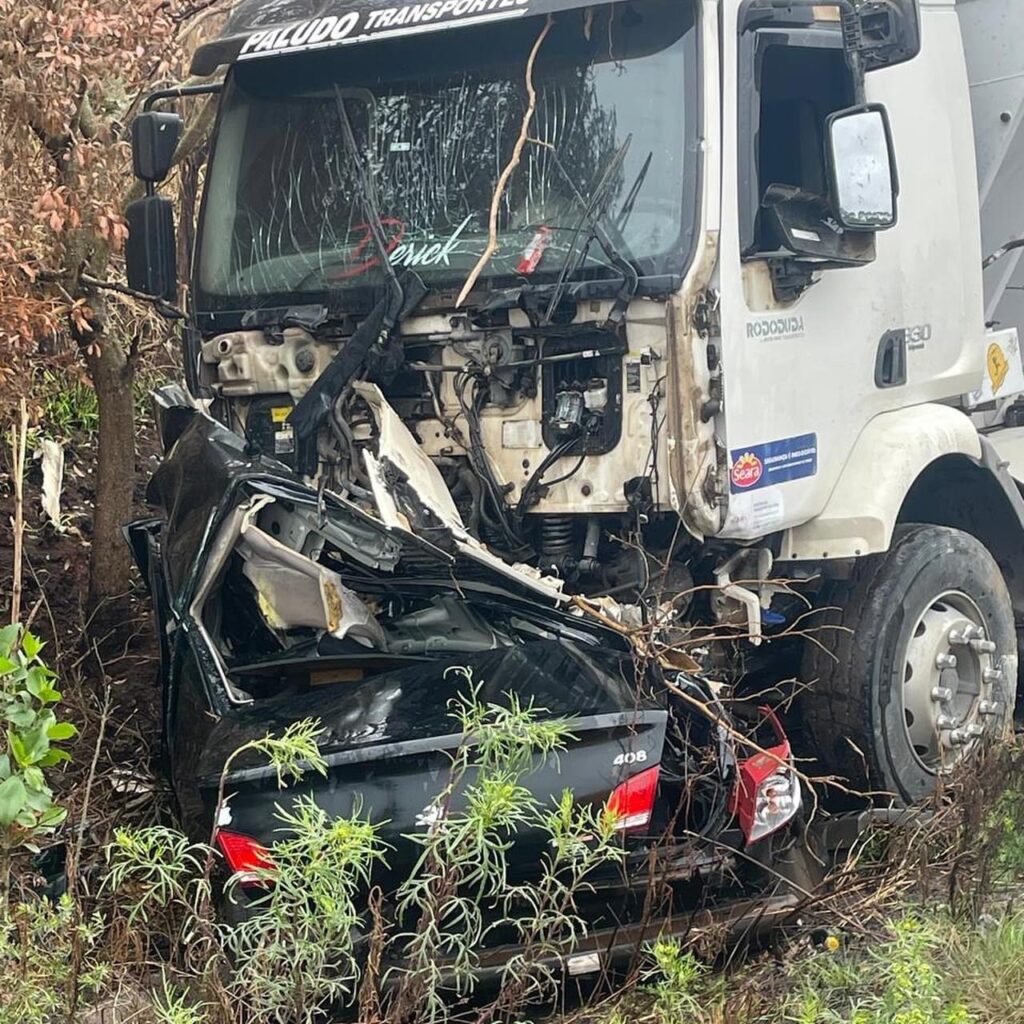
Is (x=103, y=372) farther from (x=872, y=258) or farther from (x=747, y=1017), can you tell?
(x=747, y=1017)

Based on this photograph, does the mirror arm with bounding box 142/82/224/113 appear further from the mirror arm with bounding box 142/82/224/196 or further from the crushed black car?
the crushed black car

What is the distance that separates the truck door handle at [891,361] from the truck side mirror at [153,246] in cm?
237

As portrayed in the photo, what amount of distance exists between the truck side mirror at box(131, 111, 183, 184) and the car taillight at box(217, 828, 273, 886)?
2463 mm

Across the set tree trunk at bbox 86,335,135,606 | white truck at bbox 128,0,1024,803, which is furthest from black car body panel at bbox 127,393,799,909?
tree trunk at bbox 86,335,135,606

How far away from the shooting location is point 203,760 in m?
3.52

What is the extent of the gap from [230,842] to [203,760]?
302 mm

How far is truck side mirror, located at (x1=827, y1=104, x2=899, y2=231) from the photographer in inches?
163

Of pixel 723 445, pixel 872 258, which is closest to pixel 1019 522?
pixel 872 258

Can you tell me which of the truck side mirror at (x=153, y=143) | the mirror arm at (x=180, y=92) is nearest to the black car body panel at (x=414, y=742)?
the truck side mirror at (x=153, y=143)

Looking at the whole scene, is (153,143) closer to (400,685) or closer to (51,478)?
(51,478)

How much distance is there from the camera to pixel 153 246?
4.93 metres

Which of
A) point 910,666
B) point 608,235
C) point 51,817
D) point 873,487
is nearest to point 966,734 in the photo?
point 910,666

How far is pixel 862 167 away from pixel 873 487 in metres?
1.02

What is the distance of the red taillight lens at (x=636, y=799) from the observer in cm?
338
